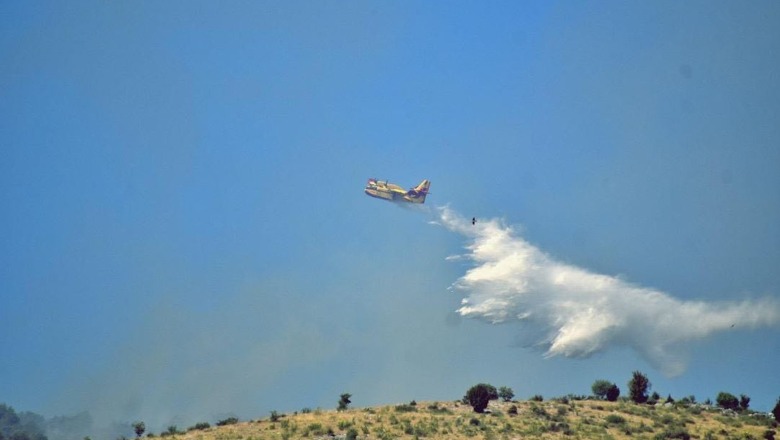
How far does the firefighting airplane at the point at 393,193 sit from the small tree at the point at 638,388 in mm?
58760

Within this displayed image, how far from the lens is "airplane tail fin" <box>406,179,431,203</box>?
130 metres

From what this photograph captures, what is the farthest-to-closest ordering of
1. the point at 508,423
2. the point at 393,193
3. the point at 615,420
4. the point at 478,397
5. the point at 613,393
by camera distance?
the point at 393,193
the point at 613,393
the point at 478,397
the point at 615,420
the point at 508,423

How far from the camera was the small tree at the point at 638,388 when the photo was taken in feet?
261

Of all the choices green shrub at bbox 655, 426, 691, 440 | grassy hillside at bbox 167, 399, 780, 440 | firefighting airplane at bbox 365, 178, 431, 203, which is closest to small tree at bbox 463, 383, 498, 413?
grassy hillside at bbox 167, 399, 780, 440

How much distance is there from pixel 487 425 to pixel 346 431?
1303 cm

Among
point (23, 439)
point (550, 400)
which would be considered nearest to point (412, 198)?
point (550, 400)

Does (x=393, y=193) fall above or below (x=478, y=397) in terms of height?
above

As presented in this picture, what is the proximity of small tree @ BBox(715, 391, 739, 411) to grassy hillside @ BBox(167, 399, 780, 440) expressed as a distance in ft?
7.98

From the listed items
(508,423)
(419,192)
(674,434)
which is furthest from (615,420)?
(419,192)

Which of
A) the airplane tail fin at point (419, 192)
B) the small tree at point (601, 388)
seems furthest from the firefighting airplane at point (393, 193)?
the small tree at point (601, 388)

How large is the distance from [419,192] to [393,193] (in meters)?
4.96

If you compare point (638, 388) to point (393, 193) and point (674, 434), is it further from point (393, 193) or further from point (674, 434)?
point (393, 193)

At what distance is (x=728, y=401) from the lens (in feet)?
255

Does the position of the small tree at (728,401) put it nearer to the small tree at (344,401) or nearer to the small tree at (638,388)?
the small tree at (638,388)
